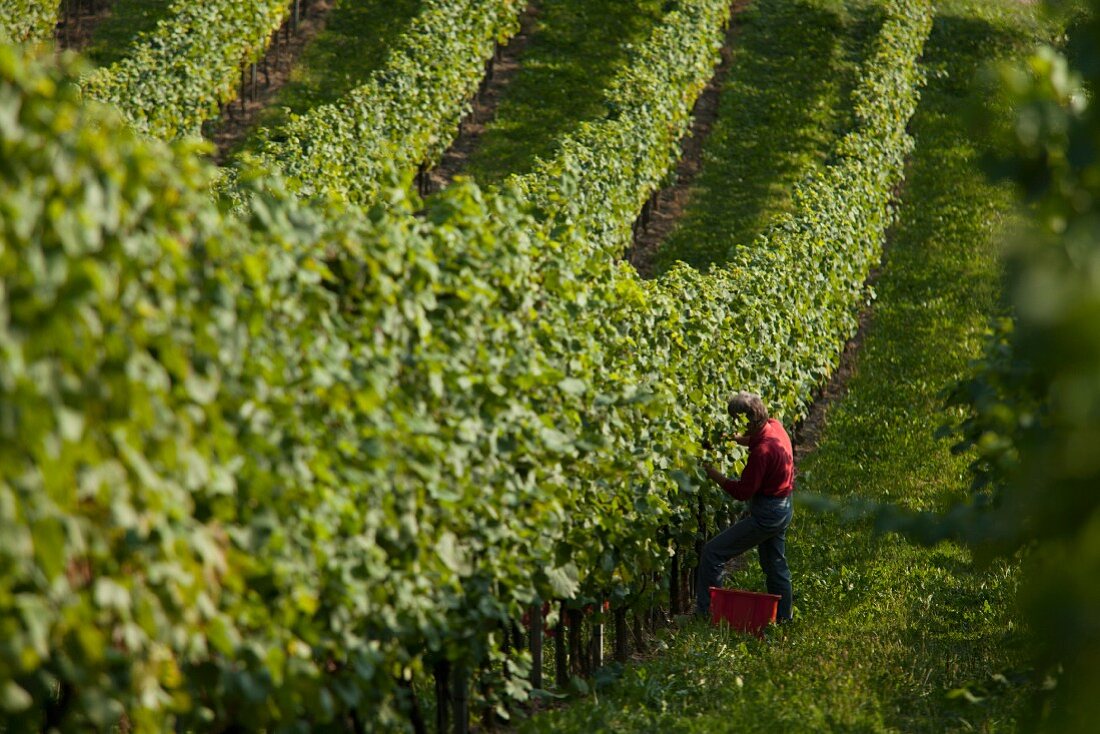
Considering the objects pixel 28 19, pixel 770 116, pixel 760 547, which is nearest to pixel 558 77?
pixel 770 116

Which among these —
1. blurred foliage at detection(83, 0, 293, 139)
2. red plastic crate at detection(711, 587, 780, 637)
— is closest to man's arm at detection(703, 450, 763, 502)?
red plastic crate at detection(711, 587, 780, 637)

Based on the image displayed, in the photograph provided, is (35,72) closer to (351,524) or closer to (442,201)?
(351,524)

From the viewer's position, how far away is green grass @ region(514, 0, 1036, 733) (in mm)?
6547

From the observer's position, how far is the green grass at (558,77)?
21562 mm

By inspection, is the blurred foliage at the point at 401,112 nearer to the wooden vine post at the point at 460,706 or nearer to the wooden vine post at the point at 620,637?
the wooden vine post at the point at 620,637

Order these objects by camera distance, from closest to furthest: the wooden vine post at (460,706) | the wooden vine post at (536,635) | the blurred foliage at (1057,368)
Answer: the blurred foliage at (1057,368) → the wooden vine post at (460,706) → the wooden vine post at (536,635)

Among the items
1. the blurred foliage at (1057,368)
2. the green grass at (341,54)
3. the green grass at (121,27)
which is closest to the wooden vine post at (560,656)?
the blurred foliage at (1057,368)

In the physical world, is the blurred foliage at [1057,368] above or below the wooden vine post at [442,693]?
above

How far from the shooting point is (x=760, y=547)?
8852 mm

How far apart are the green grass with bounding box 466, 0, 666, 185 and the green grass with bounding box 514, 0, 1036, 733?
6738 mm

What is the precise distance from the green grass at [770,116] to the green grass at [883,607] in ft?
9.06

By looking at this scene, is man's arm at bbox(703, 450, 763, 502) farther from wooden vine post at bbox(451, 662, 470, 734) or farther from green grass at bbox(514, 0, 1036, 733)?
wooden vine post at bbox(451, 662, 470, 734)

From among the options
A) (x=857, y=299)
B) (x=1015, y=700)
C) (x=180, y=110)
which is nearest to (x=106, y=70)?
(x=180, y=110)

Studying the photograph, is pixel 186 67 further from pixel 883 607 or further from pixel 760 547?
A: pixel 883 607
